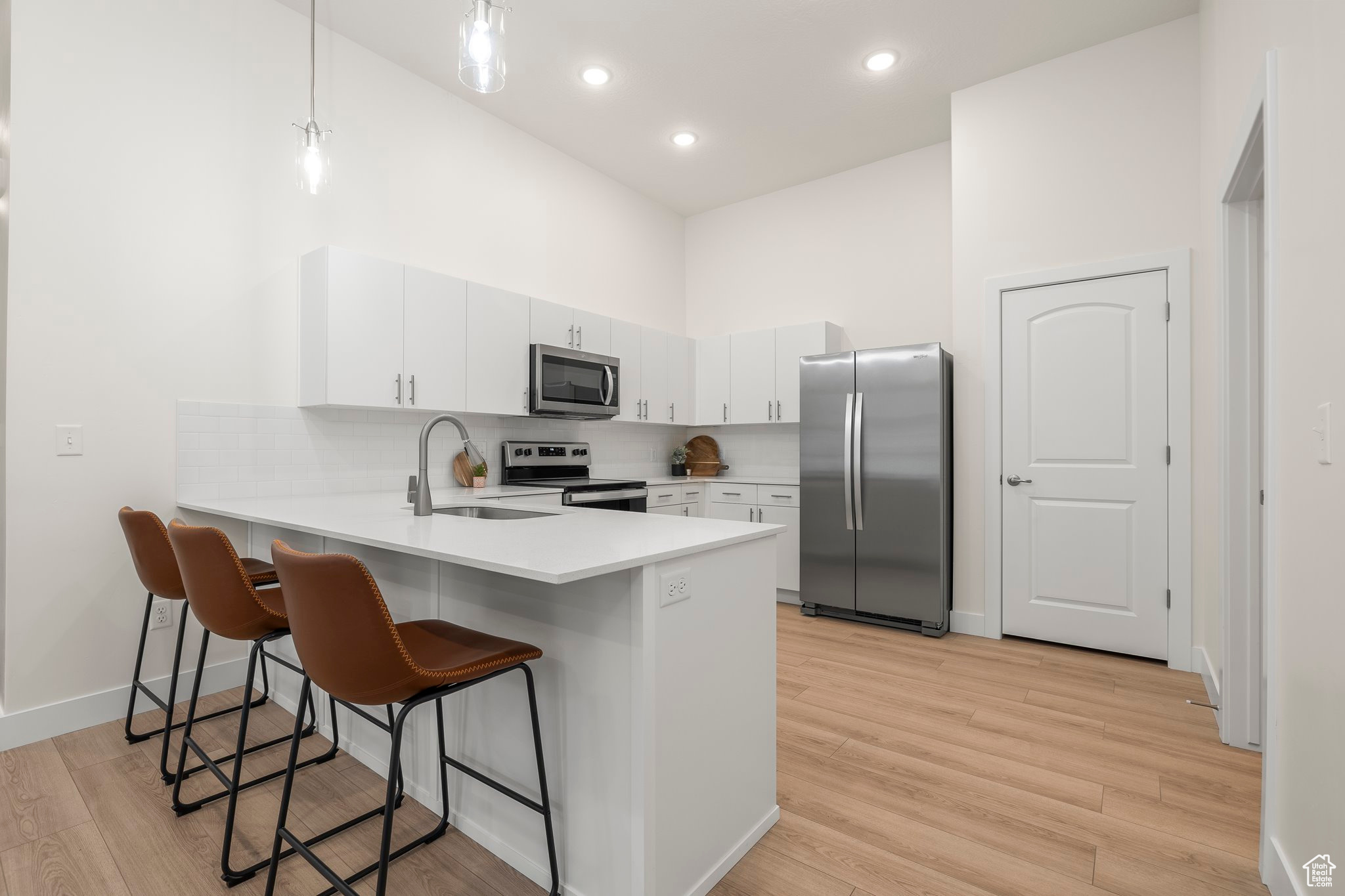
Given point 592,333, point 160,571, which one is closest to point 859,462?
point 592,333

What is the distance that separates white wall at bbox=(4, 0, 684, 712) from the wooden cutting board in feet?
3.18

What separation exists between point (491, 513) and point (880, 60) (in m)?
3.20

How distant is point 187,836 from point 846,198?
5.13 meters

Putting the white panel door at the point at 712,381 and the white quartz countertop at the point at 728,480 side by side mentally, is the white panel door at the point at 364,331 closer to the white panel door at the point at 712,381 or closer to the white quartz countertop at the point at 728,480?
the white quartz countertop at the point at 728,480

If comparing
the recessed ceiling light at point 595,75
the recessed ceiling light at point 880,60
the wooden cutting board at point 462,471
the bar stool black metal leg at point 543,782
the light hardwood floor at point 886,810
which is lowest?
the light hardwood floor at point 886,810

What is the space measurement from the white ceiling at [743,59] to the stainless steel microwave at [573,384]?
1.54m

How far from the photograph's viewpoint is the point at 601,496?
391cm

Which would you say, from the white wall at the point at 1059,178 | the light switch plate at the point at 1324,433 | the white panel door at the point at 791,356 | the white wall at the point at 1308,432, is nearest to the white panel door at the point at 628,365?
the white panel door at the point at 791,356

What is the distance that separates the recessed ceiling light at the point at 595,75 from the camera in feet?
11.7

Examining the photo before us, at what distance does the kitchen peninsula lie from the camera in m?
1.41

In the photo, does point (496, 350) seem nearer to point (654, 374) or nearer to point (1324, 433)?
point (654, 374)

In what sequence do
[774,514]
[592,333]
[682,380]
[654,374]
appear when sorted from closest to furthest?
1. [592,333]
2. [774,514]
3. [654,374]
4. [682,380]

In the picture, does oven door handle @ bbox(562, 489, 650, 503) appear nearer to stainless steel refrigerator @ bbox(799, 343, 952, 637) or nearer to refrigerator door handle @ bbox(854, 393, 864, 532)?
stainless steel refrigerator @ bbox(799, 343, 952, 637)

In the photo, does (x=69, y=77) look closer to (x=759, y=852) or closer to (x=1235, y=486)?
(x=759, y=852)
